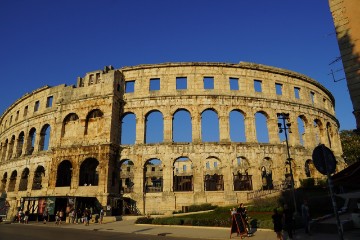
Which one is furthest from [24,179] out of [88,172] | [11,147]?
[88,172]

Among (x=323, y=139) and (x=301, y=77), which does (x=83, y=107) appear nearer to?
(x=301, y=77)

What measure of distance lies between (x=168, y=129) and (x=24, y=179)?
2241 cm

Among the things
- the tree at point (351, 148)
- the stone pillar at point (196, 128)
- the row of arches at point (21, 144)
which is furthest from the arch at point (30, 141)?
the tree at point (351, 148)

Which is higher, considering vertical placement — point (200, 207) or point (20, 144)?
point (20, 144)

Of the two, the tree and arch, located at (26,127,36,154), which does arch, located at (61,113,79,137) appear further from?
the tree

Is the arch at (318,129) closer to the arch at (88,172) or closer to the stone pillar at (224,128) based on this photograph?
the stone pillar at (224,128)

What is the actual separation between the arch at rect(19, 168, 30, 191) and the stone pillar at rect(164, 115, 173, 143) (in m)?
20.9

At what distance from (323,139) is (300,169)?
8514 mm

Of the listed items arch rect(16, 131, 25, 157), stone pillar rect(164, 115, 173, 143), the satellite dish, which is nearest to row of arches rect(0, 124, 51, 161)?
arch rect(16, 131, 25, 157)

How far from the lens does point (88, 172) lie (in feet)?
112

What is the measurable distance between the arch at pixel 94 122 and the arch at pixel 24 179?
12.7 metres

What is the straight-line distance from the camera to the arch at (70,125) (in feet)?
110

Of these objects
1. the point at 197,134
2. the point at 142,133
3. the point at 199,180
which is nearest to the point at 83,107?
the point at 142,133

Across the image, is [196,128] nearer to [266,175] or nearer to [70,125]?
[266,175]
